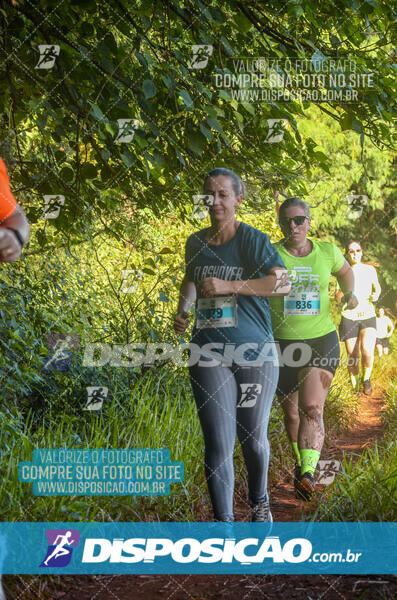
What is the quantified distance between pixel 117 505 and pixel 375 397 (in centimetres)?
351

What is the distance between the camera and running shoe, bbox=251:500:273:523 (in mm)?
3209

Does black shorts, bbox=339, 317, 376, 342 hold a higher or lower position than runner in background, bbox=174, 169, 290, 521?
lower

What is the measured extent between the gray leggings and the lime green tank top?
45 centimetres

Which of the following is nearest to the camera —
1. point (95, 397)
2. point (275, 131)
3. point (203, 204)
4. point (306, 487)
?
point (203, 204)

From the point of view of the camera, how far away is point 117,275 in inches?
201

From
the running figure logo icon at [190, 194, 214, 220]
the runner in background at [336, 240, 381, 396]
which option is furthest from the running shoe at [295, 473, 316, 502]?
the running figure logo icon at [190, 194, 214, 220]

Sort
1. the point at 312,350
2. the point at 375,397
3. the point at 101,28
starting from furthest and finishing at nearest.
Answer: the point at 375,397, the point at 312,350, the point at 101,28

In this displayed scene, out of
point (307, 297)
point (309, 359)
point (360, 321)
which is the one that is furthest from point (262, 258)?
point (360, 321)

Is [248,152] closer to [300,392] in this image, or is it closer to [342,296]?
[342,296]

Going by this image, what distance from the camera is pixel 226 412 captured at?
10.2 feet

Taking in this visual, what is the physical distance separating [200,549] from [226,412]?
0.60 metres

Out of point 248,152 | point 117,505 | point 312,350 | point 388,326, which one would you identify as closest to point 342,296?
point 312,350

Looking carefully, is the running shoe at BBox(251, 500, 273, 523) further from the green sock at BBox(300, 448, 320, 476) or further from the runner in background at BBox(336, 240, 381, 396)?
the runner in background at BBox(336, 240, 381, 396)

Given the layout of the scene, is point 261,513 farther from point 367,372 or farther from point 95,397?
point 367,372
